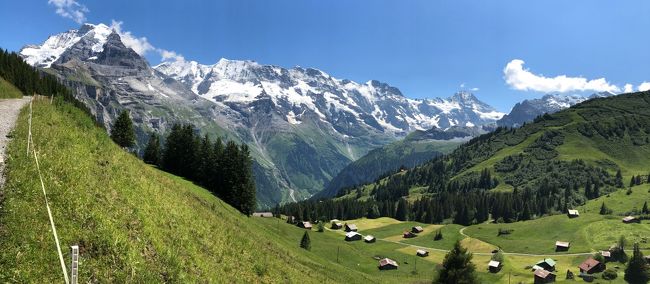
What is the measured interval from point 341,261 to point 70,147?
351 feet

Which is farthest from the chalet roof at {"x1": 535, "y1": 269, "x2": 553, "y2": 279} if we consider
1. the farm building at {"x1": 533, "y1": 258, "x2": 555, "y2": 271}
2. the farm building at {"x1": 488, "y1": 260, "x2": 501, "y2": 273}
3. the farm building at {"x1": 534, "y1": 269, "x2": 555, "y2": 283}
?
the farm building at {"x1": 488, "y1": 260, "x2": 501, "y2": 273}

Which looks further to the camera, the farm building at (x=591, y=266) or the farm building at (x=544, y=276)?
the farm building at (x=591, y=266)

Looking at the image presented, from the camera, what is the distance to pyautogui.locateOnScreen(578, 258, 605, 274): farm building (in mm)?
141750

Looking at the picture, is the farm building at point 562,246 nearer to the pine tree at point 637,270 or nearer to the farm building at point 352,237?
the pine tree at point 637,270

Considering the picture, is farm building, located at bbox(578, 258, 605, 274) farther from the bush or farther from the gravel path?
the gravel path

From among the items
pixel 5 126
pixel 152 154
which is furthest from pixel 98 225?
pixel 152 154

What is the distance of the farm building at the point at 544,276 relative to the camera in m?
134

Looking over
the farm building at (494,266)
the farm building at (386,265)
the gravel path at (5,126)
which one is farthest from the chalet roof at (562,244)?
the gravel path at (5,126)

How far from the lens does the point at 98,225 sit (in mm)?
16703

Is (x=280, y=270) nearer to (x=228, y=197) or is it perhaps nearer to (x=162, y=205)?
(x=162, y=205)

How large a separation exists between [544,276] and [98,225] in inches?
5626

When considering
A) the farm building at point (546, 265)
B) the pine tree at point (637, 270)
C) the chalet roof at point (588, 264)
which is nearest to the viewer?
the pine tree at point (637, 270)

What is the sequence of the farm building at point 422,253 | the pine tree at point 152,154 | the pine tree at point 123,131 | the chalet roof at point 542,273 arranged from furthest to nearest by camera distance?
1. the farm building at point 422,253
2. the chalet roof at point 542,273
3. the pine tree at point 152,154
4. the pine tree at point 123,131

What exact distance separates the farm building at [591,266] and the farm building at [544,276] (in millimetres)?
13512
